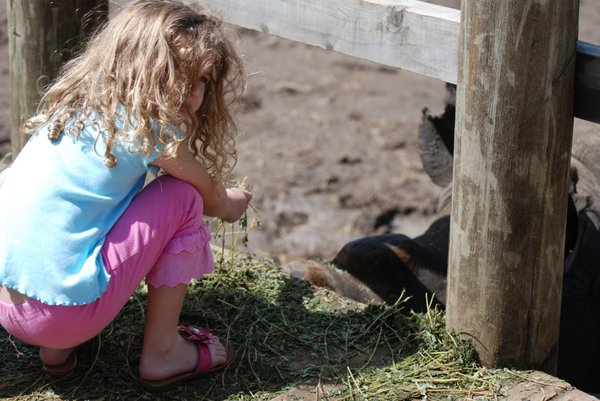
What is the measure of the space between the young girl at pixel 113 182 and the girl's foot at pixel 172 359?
155 millimetres

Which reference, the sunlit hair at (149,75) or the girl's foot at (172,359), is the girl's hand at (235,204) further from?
the girl's foot at (172,359)

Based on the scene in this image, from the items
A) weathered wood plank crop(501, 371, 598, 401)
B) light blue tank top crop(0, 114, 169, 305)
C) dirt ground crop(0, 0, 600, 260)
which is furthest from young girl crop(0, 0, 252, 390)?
dirt ground crop(0, 0, 600, 260)

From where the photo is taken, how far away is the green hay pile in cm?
309

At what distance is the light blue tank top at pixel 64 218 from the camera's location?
283 cm

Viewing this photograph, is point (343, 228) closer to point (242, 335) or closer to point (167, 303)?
point (242, 335)

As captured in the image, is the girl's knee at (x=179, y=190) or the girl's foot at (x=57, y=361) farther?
the girl's foot at (x=57, y=361)

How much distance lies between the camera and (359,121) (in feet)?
23.3

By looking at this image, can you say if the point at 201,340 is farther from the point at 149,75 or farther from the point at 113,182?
the point at 149,75

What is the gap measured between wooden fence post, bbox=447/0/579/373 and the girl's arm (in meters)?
0.63

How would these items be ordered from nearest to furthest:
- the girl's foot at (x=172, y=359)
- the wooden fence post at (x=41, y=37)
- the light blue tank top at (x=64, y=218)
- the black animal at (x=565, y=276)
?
the light blue tank top at (x=64, y=218) → the girl's foot at (x=172, y=359) → the wooden fence post at (x=41, y=37) → the black animal at (x=565, y=276)

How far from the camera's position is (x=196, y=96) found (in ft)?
9.71

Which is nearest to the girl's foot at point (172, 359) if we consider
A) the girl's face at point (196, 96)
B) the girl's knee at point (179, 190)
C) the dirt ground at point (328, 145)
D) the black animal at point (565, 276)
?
the girl's knee at point (179, 190)

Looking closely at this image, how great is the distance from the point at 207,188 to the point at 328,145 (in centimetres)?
383

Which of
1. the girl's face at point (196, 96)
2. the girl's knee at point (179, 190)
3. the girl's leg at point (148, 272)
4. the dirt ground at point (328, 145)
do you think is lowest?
the dirt ground at point (328, 145)
